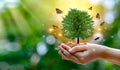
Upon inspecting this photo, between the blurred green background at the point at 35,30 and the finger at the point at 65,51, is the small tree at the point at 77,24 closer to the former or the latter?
the finger at the point at 65,51

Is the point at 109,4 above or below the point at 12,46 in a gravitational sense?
above

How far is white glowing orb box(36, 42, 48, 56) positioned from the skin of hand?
501mm

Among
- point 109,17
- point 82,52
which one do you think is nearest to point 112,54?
point 82,52

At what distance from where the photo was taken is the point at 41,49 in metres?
1.31

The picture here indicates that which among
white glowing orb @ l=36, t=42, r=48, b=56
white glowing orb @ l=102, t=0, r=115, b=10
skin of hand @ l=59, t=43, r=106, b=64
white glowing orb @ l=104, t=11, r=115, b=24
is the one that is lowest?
white glowing orb @ l=36, t=42, r=48, b=56

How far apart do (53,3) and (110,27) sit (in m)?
0.29

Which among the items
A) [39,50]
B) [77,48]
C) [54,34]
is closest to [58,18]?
[54,34]

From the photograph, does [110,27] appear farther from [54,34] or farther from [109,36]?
[54,34]

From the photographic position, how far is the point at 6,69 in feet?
4.28

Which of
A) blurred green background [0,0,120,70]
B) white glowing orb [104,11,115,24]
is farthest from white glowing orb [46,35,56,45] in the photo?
white glowing orb [104,11,115,24]

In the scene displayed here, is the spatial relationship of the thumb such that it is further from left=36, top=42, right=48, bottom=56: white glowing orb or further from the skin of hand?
left=36, top=42, right=48, bottom=56: white glowing orb

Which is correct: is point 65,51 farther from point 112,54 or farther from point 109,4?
point 109,4

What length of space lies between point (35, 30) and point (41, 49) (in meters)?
0.10

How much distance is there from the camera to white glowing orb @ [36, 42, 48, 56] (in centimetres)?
131
